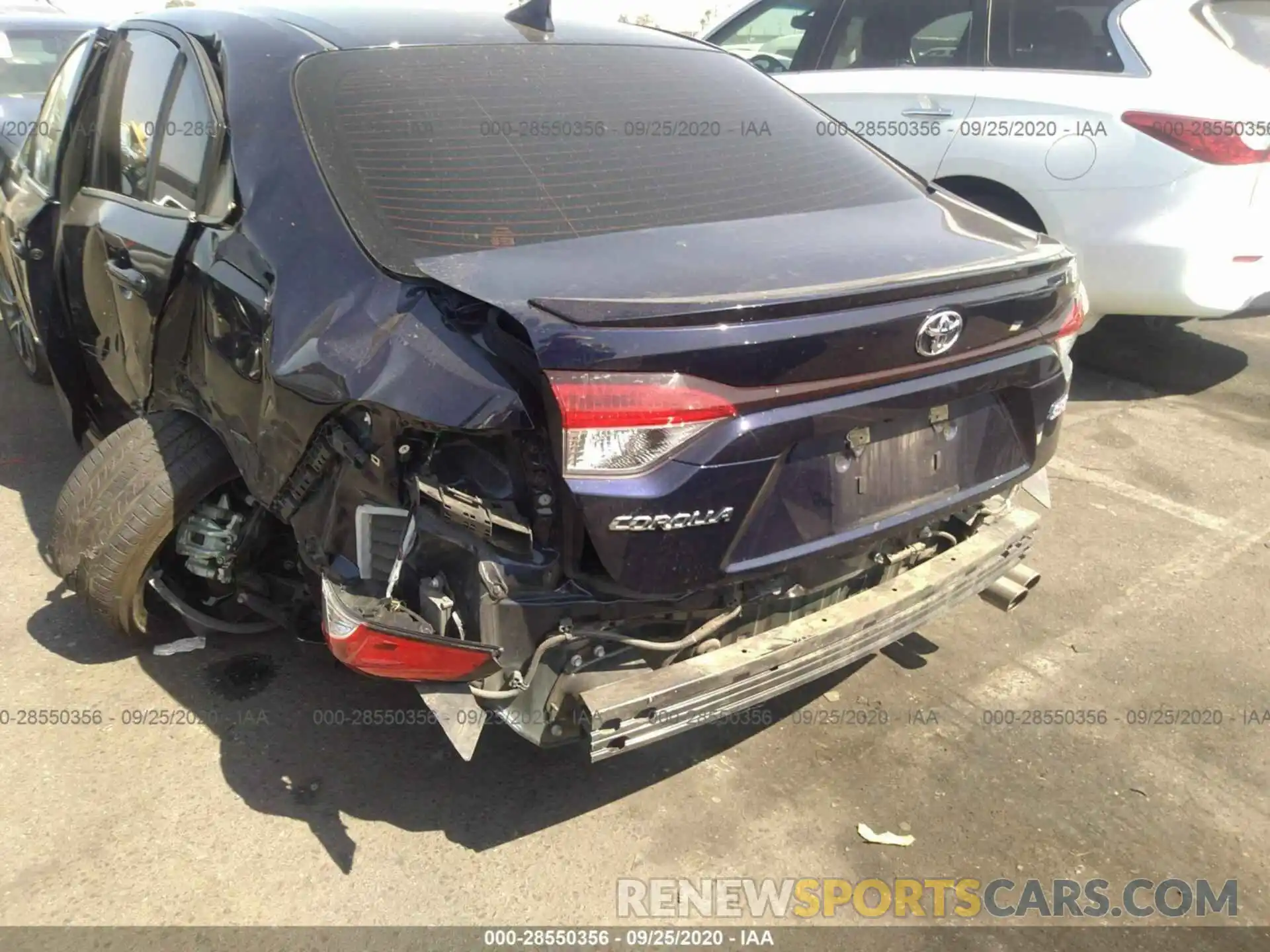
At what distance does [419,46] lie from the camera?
263 centimetres

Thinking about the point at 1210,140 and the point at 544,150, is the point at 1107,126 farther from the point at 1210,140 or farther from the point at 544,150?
the point at 544,150

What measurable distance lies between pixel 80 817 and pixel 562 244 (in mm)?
1835

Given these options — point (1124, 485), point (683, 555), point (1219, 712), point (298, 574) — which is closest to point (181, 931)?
point (298, 574)

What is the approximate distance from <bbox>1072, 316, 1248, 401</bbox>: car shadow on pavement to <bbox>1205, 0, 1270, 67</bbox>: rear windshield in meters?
1.62

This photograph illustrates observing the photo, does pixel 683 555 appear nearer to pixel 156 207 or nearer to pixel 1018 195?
pixel 156 207

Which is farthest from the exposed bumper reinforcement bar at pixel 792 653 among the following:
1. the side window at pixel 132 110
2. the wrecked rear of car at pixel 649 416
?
the side window at pixel 132 110

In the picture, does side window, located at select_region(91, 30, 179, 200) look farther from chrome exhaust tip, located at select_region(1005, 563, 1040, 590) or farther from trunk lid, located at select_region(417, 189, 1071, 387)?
chrome exhaust tip, located at select_region(1005, 563, 1040, 590)

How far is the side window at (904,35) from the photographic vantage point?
205 inches

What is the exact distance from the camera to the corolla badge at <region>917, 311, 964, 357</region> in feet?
6.85

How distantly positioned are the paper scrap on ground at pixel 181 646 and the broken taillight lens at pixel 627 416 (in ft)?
6.14

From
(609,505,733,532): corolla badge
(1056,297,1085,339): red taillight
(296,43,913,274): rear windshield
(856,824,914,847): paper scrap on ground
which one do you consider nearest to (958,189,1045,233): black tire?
(296,43,913,274): rear windshield

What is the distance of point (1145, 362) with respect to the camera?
5746 mm

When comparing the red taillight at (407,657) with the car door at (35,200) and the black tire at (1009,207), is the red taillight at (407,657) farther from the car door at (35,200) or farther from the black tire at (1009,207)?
the black tire at (1009,207)

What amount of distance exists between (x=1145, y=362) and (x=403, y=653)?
5.18m
